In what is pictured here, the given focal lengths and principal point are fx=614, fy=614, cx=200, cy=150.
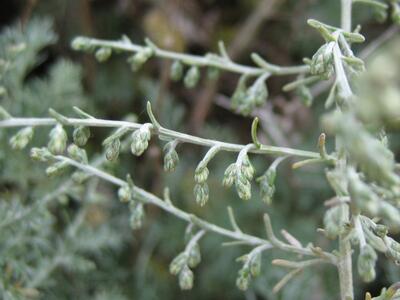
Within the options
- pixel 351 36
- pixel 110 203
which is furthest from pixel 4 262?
pixel 351 36

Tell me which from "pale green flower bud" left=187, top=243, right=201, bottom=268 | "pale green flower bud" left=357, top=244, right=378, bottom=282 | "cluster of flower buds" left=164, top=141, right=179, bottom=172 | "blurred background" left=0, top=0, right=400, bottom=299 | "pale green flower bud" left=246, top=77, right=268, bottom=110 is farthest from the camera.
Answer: "blurred background" left=0, top=0, right=400, bottom=299

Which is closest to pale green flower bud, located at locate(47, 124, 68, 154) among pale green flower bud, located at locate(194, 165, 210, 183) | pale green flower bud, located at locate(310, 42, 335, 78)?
pale green flower bud, located at locate(194, 165, 210, 183)

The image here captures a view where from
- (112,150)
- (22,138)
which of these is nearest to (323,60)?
(112,150)

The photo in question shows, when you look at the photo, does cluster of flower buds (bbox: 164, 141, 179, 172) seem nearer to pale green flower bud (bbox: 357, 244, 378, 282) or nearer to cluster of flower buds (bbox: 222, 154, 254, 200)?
cluster of flower buds (bbox: 222, 154, 254, 200)

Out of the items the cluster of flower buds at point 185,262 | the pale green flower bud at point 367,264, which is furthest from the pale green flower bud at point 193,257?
the pale green flower bud at point 367,264

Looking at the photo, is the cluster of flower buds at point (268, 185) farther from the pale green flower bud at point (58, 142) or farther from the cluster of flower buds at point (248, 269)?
the pale green flower bud at point (58, 142)

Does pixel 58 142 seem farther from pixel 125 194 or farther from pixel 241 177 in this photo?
pixel 241 177

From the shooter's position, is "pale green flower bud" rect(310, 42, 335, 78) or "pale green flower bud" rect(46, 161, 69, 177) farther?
"pale green flower bud" rect(46, 161, 69, 177)
